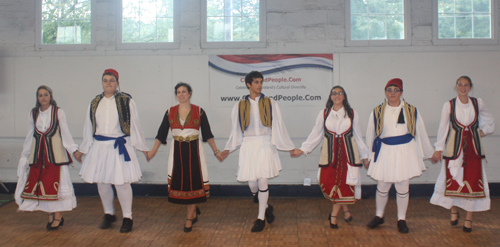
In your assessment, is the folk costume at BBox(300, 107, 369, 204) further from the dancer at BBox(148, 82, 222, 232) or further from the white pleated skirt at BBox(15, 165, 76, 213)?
the white pleated skirt at BBox(15, 165, 76, 213)

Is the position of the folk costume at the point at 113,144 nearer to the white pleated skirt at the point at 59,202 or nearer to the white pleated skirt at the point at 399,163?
the white pleated skirt at the point at 59,202

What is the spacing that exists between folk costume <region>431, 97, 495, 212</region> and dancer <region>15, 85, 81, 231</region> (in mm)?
3953

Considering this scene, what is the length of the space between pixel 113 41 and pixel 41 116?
78.7 inches

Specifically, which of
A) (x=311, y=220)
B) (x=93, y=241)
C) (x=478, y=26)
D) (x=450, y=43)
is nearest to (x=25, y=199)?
(x=93, y=241)

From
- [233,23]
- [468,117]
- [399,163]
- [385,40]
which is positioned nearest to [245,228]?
[399,163]

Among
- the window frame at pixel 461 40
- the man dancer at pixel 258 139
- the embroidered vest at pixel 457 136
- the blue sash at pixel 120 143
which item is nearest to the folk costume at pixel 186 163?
the man dancer at pixel 258 139

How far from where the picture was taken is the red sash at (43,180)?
4.16 m

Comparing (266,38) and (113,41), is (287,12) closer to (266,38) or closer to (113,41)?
(266,38)

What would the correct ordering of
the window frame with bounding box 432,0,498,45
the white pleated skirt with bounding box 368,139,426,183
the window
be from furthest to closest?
the window
the window frame with bounding box 432,0,498,45
the white pleated skirt with bounding box 368,139,426,183

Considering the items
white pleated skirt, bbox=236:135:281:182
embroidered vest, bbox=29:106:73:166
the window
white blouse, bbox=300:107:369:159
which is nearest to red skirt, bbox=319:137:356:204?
white blouse, bbox=300:107:369:159

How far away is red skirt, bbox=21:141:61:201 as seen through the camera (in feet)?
13.6

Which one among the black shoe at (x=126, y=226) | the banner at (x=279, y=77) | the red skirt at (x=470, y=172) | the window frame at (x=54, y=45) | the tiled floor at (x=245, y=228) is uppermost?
the window frame at (x=54, y=45)

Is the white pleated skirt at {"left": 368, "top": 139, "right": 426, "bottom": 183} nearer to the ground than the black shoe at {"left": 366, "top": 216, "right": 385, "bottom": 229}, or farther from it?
farther from it

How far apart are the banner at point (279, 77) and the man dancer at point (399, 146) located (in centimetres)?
164
